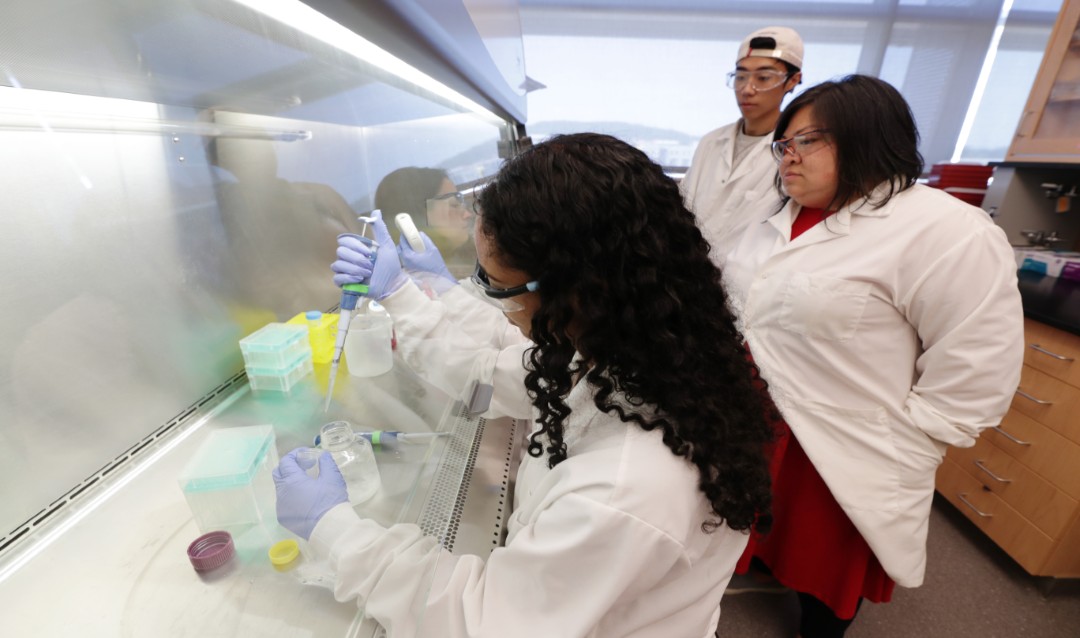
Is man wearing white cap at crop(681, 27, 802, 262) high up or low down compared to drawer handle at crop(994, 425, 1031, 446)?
up

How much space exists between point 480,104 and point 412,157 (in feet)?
1.25

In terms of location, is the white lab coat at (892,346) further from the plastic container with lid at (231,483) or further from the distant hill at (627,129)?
the distant hill at (627,129)

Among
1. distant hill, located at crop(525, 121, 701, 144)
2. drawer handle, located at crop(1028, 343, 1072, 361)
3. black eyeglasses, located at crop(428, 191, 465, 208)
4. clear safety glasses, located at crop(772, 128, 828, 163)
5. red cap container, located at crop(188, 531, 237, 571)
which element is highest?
distant hill, located at crop(525, 121, 701, 144)

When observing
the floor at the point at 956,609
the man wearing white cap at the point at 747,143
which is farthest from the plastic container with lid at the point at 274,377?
the floor at the point at 956,609

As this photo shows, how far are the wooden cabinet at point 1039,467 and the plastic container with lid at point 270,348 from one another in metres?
2.61

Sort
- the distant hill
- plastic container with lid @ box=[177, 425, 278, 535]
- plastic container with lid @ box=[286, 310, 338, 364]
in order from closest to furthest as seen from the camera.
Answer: plastic container with lid @ box=[177, 425, 278, 535], plastic container with lid @ box=[286, 310, 338, 364], the distant hill

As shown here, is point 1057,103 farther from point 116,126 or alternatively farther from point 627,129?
point 116,126

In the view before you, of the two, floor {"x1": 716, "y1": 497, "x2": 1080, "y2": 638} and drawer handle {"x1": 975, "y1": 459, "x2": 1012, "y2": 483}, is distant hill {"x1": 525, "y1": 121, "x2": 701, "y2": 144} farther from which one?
floor {"x1": 716, "y1": 497, "x2": 1080, "y2": 638}

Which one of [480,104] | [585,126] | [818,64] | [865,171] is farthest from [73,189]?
[818,64]

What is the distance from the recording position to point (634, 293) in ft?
2.21

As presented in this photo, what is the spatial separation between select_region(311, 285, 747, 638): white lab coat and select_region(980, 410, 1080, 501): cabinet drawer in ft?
6.35

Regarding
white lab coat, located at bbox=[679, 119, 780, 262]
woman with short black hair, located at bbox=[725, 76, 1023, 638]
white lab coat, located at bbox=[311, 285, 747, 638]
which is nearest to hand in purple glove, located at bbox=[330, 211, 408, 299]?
white lab coat, located at bbox=[311, 285, 747, 638]

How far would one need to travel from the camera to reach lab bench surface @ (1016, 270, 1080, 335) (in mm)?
1773

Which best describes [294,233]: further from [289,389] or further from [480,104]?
[480,104]
